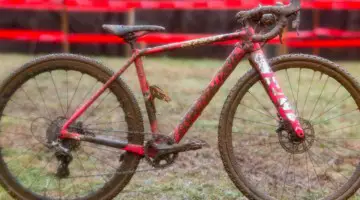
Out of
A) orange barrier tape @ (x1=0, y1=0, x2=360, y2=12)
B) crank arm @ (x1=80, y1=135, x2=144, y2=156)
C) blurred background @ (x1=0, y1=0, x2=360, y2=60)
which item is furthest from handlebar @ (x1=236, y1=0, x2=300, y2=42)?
blurred background @ (x1=0, y1=0, x2=360, y2=60)

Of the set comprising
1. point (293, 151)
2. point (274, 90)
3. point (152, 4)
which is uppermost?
point (152, 4)

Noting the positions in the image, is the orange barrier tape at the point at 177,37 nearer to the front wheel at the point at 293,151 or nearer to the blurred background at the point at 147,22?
the blurred background at the point at 147,22

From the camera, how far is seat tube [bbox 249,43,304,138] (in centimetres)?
419

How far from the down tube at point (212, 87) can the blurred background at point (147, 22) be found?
30.6ft

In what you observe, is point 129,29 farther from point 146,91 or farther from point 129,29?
point 146,91

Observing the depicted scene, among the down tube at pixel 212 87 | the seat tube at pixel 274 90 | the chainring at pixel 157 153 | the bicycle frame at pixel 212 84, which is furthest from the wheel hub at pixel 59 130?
the seat tube at pixel 274 90

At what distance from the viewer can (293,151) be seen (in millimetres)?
4258

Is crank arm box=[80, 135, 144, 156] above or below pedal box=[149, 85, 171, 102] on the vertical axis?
below

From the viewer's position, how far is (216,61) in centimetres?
1416

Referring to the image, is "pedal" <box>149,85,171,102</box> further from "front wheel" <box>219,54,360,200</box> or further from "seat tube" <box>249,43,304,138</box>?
"seat tube" <box>249,43,304,138</box>

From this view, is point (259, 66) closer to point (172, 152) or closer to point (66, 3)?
point (172, 152)

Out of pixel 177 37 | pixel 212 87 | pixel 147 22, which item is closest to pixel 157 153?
pixel 212 87

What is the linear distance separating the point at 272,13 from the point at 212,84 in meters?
0.56

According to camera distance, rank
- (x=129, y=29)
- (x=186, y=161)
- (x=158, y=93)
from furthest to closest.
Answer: (x=186, y=161) < (x=158, y=93) < (x=129, y=29)
